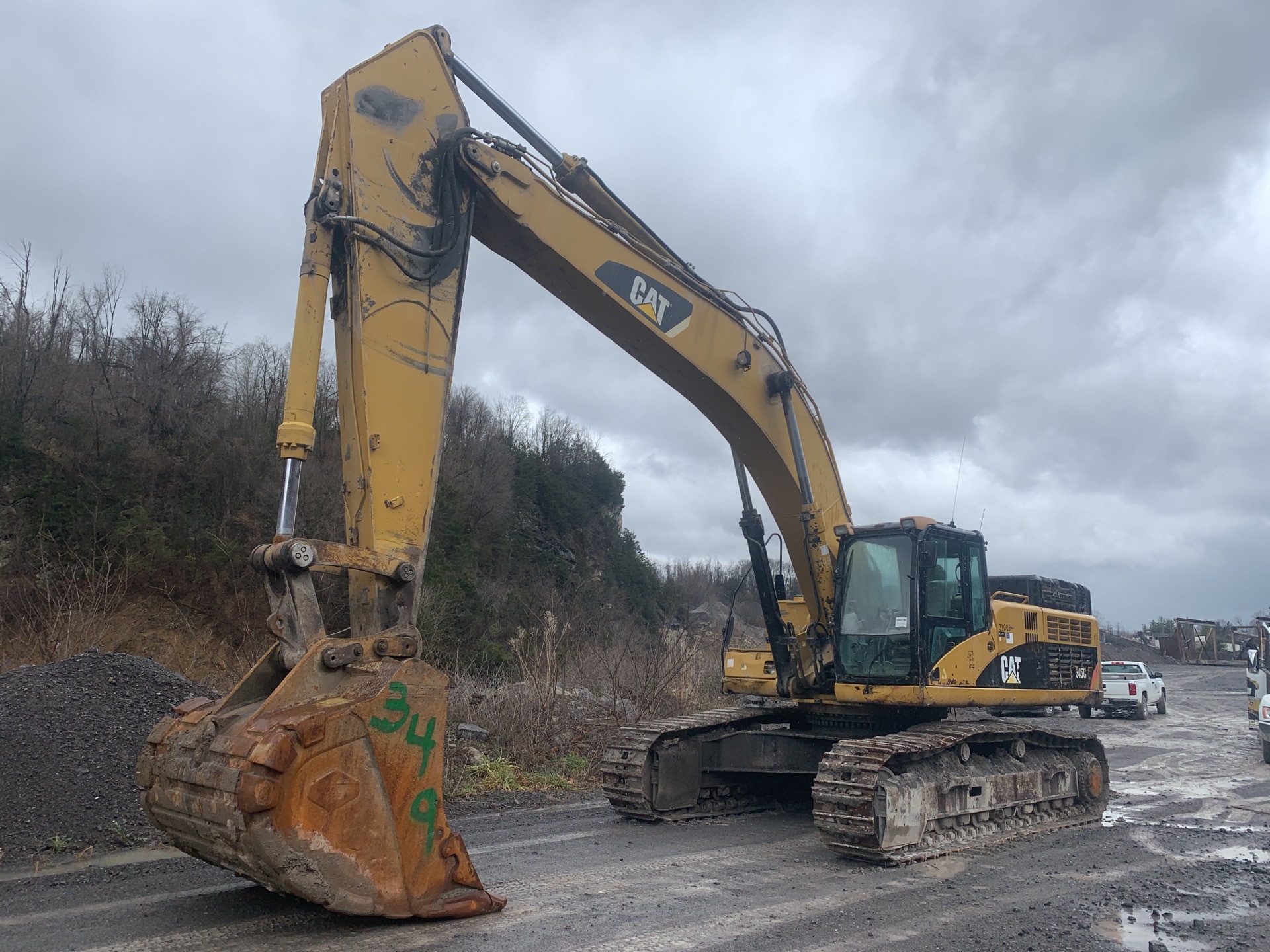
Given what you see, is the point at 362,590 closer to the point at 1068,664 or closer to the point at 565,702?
the point at 1068,664

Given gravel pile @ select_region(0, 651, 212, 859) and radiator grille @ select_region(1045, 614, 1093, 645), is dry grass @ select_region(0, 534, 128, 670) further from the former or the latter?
radiator grille @ select_region(1045, 614, 1093, 645)

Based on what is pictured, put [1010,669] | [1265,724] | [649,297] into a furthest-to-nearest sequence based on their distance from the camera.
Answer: [1265,724]
[1010,669]
[649,297]

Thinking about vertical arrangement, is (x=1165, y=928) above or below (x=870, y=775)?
below

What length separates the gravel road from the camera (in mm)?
4898

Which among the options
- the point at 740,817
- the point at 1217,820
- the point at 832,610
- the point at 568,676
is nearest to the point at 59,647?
the point at 568,676

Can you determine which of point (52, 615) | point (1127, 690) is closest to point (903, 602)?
point (52, 615)

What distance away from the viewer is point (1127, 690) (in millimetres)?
23016

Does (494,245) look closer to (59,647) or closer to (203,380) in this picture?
(59,647)

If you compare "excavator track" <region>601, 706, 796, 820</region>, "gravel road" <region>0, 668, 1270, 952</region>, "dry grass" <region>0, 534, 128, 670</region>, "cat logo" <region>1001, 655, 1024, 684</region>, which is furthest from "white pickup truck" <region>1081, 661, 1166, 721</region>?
"dry grass" <region>0, 534, 128, 670</region>

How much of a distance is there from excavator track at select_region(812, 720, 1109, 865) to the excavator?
1.0 inches

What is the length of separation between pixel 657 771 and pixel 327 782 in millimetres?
4594

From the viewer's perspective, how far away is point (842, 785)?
7.05m

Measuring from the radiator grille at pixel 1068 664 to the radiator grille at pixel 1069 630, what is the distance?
0.07m

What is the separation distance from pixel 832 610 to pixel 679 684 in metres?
7.03
